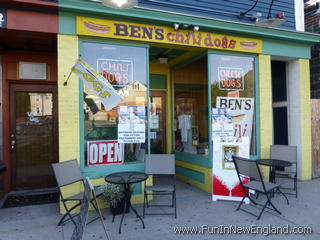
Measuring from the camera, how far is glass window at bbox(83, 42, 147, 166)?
4363 mm

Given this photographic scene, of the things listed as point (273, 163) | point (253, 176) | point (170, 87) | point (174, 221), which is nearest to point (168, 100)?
point (170, 87)

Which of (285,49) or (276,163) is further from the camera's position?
(285,49)

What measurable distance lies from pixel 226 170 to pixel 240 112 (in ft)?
4.86

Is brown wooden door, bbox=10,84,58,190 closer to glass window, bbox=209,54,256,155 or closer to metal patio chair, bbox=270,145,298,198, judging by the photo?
glass window, bbox=209,54,256,155

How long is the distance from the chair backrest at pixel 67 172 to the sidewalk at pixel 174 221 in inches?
25.3

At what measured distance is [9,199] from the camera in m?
4.79

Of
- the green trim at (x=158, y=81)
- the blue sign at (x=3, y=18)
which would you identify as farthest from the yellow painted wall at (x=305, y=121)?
the blue sign at (x=3, y=18)

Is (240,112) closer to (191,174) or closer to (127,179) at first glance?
(191,174)

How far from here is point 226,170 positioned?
463cm

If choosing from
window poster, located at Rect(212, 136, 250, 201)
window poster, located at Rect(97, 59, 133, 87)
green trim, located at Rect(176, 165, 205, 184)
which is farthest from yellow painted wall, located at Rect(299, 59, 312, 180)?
window poster, located at Rect(97, 59, 133, 87)

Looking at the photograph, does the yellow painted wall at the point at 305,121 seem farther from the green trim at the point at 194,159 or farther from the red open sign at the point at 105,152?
the red open sign at the point at 105,152

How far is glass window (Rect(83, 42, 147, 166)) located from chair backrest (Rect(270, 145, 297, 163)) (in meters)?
2.81

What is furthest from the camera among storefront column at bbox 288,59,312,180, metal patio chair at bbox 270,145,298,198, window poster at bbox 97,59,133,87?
storefront column at bbox 288,59,312,180

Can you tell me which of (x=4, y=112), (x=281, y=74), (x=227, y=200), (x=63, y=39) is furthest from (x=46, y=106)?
(x=281, y=74)
